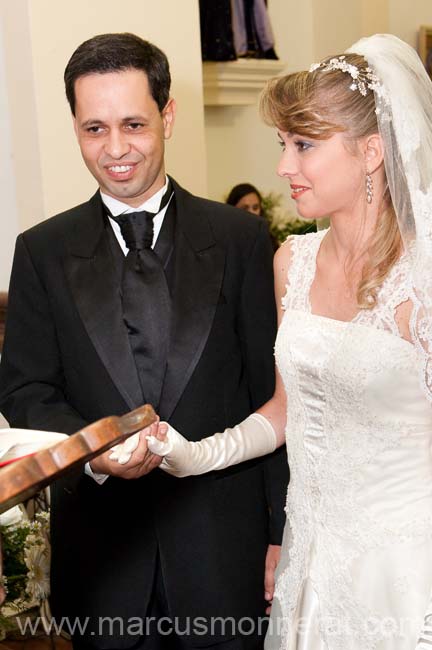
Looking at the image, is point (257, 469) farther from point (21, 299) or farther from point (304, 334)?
point (21, 299)

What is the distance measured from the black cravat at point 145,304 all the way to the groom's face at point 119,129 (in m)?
0.09

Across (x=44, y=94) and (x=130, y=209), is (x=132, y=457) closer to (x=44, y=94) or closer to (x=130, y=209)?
(x=130, y=209)

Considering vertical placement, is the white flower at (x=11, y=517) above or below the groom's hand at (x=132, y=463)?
below

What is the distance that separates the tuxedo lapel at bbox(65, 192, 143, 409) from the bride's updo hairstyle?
1.79ft

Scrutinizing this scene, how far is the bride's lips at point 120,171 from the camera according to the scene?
252 cm

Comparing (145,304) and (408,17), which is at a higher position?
(408,17)

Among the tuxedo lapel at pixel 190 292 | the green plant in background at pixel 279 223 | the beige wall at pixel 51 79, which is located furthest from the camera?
the green plant in background at pixel 279 223

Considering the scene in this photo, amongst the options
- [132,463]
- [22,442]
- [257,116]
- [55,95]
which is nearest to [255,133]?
[257,116]

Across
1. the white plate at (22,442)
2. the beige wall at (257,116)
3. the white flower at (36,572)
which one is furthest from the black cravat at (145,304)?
the beige wall at (257,116)

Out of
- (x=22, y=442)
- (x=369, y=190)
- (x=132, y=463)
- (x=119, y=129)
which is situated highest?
(x=119, y=129)

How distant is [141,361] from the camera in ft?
8.14

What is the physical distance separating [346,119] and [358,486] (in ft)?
2.79

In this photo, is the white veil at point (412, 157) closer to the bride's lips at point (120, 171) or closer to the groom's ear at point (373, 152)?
the groom's ear at point (373, 152)

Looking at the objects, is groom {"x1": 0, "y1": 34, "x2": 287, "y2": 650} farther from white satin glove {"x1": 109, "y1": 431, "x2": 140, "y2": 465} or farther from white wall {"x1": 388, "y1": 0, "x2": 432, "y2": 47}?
white wall {"x1": 388, "y1": 0, "x2": 432, "y2": 47}
